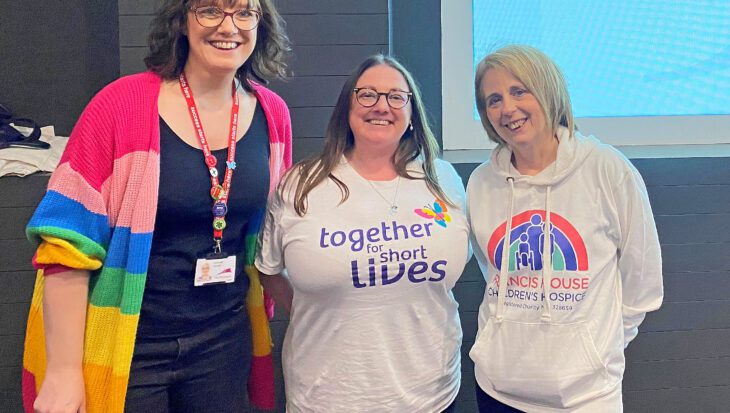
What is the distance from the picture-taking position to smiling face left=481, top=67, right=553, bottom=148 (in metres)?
1.40

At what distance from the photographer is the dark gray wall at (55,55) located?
6.74 feet

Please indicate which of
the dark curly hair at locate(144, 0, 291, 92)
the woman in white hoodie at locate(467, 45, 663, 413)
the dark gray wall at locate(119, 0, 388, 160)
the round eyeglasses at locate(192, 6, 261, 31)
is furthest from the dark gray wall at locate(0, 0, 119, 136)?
the woman in white hoodie at locate(467, 45, 663, 413)

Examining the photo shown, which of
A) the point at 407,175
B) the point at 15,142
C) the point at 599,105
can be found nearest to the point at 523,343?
the point at 407,175

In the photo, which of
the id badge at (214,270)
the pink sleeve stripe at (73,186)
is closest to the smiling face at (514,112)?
the id badge at (214,270)

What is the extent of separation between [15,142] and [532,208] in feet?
5.13

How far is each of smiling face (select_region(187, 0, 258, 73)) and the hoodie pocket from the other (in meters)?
0.90

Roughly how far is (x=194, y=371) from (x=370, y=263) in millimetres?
470

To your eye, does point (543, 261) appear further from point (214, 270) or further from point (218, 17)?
point (218, 17)

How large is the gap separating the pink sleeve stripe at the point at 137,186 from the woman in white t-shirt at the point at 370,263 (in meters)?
0.33

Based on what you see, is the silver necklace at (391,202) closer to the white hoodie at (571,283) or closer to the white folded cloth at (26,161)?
the white hoodie at (571,283)

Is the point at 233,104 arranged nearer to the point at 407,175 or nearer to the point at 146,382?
the point at 407,175

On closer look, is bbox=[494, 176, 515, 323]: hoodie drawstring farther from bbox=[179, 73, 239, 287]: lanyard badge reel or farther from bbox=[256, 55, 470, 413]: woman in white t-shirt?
bbox=[179, 73, 239, 287]: lanyard badge reel

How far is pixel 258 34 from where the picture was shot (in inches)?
56.1

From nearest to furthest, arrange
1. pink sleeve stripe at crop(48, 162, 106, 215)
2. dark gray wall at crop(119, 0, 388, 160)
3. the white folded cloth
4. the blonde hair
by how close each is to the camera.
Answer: pink sleeve stripe at crop(48, 162, 106, 215)
the blonde hair
the white folded cloth
dark gray wall at crop(119, 0, 388, 160)
